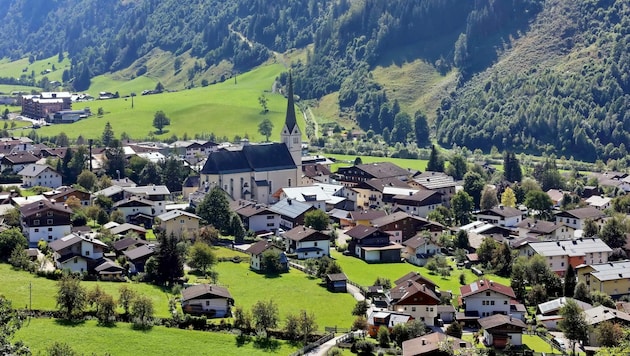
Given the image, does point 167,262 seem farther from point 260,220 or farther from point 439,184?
point 439,184

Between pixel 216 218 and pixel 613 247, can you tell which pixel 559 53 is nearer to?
pixel 613 247

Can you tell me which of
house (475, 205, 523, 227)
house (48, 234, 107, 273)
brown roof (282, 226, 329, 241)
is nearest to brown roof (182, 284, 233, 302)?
house (48, 234, 107, 273)

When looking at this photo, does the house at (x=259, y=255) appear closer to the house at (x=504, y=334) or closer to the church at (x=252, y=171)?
the house at (x=504, y=334)

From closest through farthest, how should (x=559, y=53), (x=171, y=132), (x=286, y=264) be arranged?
(x=286, y=264) < (x=171, y=132) < (x=559, y=53)

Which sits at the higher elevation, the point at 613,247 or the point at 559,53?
the point at 559,53

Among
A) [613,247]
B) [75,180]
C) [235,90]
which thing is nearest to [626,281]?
[613,247]

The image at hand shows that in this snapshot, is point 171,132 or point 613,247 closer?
point 613,247

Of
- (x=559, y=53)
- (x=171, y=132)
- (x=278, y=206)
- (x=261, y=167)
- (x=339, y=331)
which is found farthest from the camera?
(x=559, y=53)
